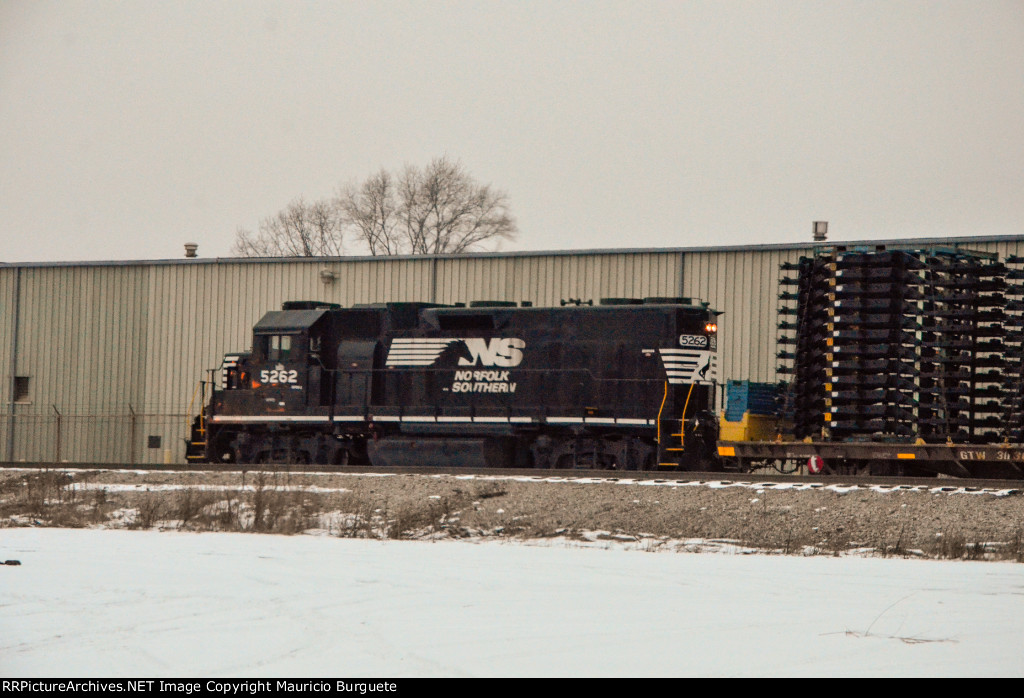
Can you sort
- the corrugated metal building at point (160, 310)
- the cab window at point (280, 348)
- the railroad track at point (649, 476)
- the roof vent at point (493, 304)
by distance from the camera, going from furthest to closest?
the corrugated metal building at point (160, 310), the cab window at point (280, 348), the roof vent at point (493, 304), the railroad track at point (649, 476)

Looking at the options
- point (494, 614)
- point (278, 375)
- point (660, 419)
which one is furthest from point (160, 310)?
point (494, 614)

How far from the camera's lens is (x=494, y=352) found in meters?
23.2

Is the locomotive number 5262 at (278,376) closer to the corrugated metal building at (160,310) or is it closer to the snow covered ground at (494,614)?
the corrugated metal building at (160,310)

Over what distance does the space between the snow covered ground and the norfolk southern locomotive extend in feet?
29.6

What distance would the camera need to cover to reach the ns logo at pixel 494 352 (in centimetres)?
2306

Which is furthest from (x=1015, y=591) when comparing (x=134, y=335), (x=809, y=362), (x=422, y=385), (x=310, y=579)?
(x=134, y=335)

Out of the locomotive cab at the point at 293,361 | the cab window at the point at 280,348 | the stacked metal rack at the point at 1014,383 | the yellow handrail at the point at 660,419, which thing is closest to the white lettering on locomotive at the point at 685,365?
the yellow handrail at the point at 660,419

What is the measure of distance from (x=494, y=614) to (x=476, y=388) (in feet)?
47.4

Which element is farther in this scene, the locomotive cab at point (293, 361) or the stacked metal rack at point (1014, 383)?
the locomotive cab at point (293, 361)

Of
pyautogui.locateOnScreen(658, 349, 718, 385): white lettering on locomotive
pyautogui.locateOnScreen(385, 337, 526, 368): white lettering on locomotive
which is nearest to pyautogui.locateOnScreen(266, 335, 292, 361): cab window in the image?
pyautogui.locateOnScreen(385, 337, 526, 368): white lettering on locomotive

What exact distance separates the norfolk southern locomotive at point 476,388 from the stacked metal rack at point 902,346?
3159mm

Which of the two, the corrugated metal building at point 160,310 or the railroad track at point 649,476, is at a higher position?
the corrugated metal building at point 160,310

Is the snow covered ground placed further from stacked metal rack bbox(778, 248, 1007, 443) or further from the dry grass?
stacked metal rack bbox(778, 248, 1007, 443)

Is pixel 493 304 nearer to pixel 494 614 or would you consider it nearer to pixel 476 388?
pixel 476 388
